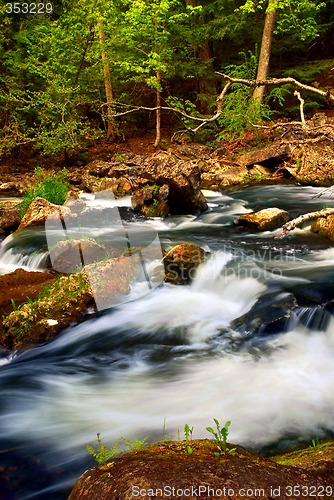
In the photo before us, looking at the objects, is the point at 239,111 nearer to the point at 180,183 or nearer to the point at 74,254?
the point at 74,254

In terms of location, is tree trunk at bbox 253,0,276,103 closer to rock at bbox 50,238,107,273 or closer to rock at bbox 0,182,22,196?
rock at bbox 0,182,22,196

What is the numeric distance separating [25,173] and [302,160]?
1148 cm

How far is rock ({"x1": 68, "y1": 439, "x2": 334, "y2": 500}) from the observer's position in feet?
4.51

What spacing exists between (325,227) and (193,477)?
628 cm

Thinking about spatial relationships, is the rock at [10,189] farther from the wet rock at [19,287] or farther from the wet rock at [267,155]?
the wet rock at [267,155]

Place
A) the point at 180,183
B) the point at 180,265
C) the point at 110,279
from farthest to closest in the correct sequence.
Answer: the point at 180,183, the point at 180,265, the point at 110,279

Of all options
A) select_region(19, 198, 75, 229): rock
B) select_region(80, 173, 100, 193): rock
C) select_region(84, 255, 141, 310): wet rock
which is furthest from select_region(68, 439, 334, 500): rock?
select_region(80, 173, 100, 193): rock

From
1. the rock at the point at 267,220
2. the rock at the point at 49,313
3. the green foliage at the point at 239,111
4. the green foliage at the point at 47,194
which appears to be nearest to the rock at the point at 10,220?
the green foliage at the point at 47,194

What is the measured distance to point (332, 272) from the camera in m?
5.21

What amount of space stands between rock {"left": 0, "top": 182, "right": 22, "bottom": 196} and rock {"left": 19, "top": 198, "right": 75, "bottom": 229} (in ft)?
16.7

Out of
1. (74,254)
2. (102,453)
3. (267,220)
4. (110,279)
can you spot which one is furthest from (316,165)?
(102,453)

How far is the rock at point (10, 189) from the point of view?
12.8 metres

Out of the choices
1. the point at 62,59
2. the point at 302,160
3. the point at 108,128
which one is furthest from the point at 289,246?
the point at 108,128

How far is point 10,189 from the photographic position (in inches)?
510
